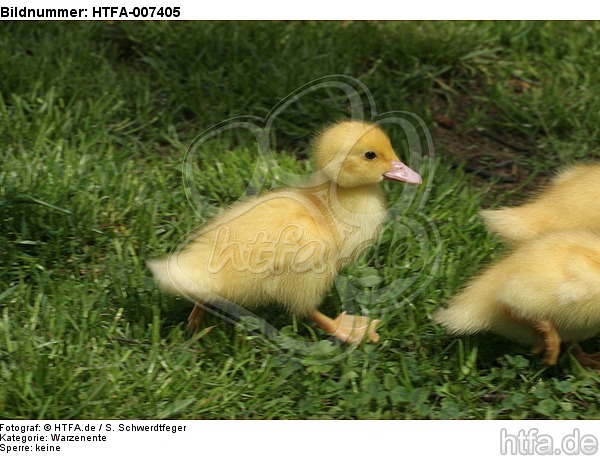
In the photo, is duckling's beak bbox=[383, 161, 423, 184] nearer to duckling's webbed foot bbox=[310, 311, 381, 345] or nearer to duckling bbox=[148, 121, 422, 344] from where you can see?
duckling bbox=[148, 121, 422, 344]

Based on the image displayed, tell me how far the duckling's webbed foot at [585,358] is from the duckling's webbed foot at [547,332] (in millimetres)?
189

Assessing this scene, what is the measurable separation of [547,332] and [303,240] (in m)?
0.91

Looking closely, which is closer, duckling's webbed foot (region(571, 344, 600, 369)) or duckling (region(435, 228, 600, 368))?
Answer: duckling (region(435, 228, 600, 368))

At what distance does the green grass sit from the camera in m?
3.24

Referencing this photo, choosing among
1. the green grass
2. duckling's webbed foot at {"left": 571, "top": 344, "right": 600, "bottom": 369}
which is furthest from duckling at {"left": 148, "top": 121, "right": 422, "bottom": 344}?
duckling's webbed foot at {"left": 571, "top": 344, "right": 600, "bottom": 369}

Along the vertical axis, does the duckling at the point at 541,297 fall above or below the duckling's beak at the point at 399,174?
below

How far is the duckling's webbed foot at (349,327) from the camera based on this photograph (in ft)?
11.3

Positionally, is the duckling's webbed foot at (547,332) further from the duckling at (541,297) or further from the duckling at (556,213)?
the duckling at (556,213)

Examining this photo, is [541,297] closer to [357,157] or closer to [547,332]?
[547,332]

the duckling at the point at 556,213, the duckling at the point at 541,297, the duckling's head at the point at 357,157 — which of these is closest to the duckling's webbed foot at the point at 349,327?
the duckling at the point at 541,297

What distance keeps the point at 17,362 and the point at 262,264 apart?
92 centimetres

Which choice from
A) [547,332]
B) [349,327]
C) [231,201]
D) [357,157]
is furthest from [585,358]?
[231,201]
